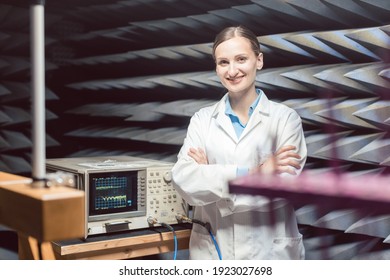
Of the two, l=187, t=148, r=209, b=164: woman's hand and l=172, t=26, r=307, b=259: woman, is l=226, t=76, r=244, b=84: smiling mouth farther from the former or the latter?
l=187, t=148, r=209, b=164: woman's hand

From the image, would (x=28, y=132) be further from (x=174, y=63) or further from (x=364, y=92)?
(x=364, y=92)

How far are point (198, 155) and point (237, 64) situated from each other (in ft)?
0.99

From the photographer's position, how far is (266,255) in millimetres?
1592

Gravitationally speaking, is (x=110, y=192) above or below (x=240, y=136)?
below

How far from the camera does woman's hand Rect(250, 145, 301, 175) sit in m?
1.43

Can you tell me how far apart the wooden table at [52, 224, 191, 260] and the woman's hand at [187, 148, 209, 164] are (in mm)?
289

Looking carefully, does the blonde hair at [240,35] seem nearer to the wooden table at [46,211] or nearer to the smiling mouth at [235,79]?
the smiling mouth at [235,79]

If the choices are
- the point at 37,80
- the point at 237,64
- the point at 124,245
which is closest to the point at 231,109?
the point at 237,64

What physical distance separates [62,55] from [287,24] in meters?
0.90

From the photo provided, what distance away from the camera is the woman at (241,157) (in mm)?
1559

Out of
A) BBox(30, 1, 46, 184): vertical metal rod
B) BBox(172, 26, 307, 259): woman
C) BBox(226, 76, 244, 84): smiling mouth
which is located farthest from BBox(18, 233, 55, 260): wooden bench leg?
BBox(30, 1, 46, 184): vertical metal rod

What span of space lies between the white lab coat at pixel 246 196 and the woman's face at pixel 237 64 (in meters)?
0.08

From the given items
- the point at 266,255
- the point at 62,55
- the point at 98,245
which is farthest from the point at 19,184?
the point at 62,55

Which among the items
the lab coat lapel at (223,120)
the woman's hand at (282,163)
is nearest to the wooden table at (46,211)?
the woman's hand at (282,163)
